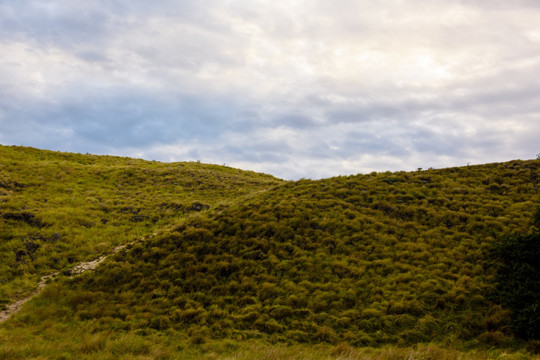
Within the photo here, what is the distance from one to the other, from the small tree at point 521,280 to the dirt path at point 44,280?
19.2 meters

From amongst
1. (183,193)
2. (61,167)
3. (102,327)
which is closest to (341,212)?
(102,327)

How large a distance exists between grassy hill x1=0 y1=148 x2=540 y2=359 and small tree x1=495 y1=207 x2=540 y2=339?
17.8 inches

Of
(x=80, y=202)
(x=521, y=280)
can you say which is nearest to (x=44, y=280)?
(x=80, y=202)

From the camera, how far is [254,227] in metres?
20.6

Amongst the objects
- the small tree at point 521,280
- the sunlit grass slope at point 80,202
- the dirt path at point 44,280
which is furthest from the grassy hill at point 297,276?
the dirt path at point 44,280

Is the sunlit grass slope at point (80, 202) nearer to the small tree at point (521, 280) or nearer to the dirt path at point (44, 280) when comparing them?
the dirt path at point (44, 280)

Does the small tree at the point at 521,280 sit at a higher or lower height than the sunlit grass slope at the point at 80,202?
lower

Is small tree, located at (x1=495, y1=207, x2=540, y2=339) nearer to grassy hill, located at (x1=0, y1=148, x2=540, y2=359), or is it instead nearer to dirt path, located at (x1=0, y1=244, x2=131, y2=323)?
grassy hill, located at (x1=0, y1=148, x2=540, y2=359)

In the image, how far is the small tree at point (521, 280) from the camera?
1089 cm

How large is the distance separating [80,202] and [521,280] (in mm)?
30847

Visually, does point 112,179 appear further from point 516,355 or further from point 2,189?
point 516,355

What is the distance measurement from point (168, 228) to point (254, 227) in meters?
6.35

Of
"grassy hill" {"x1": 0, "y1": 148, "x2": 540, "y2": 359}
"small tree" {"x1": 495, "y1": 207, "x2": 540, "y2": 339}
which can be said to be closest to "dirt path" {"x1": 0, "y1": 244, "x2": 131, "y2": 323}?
"grassy hill" {"x1": 0, "y1": 148, "x2": 540, "y2": 359}

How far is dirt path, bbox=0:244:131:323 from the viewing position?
536 inches
